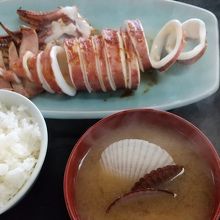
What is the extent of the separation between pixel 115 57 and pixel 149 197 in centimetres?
51

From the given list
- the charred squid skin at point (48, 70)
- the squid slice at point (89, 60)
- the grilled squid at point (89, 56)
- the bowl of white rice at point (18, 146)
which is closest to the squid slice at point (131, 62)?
the grilled squid at point (89, 56)

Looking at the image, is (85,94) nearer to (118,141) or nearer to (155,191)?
(118,141)

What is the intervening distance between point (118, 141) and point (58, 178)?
0.25 metres

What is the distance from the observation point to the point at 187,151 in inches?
40.3

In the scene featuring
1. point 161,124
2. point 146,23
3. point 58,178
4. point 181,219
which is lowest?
point 58,178

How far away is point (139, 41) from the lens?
129cm

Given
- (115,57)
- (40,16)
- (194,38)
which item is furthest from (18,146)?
(194,38)

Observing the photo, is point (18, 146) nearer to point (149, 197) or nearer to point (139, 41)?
point (149, 197)

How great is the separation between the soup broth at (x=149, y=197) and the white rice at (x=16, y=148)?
15 centimetres

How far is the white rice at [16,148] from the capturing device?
3.34ft

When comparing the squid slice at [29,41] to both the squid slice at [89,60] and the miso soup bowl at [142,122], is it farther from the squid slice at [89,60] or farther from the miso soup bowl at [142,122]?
the miso soup bowl at [142,122]

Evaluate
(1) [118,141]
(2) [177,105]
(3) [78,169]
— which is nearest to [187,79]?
(2) [177,105]

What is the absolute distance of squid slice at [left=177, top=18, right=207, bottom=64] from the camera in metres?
1.34

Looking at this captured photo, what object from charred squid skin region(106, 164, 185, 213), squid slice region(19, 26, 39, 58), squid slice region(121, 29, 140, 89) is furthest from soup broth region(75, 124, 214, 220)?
squid slice region(19, 26, 39, 58)
